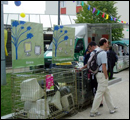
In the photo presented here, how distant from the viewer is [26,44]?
5.09m

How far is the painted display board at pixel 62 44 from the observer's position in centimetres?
616

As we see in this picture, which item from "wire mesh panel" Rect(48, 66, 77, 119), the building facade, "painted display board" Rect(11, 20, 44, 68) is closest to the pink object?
"wire mesh panel" Rect(48, 66, 77, 119)

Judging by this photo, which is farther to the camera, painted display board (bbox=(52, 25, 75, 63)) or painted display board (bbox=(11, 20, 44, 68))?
painted display board (bbox=(52, 25, 75, 63))

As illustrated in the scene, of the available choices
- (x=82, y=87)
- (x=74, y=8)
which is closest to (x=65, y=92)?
(x=82, y=87)

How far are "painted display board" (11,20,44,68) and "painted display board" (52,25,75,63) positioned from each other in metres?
0.70

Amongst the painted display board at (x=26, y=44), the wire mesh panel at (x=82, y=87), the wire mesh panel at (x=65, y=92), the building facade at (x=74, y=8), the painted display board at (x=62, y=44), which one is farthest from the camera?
the building facade at (x=74, y=8)

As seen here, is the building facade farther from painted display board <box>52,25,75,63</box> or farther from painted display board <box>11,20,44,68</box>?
painted display board <box>11,20,44,68</box>

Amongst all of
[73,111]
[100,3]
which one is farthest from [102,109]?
[100,3]

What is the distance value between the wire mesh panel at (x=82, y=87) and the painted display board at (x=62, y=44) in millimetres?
875

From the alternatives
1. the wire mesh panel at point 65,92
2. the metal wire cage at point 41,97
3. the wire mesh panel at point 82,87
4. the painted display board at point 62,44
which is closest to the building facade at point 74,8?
the painted display board at point 62,44

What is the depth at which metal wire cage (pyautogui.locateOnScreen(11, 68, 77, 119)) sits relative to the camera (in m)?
4.83

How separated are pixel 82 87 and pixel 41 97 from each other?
1.33m

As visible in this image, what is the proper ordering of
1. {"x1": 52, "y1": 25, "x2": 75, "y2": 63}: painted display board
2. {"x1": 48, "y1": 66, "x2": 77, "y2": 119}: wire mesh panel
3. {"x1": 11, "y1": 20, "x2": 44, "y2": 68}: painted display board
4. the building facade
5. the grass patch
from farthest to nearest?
the building facade → {"x1": 52, "y1": 25, "x2": 75, "y2": 63}: painted display board → the grass patch → {"x1": 48, "y1": 66, "x2": 77, "y2": 119}: wire mesh panel → {"x1": 11, "y1": 20, "x2": 44, "y2": 68}: painted display board

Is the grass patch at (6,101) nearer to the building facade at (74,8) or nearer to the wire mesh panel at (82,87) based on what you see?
the wire mesh panel at (82,87)
